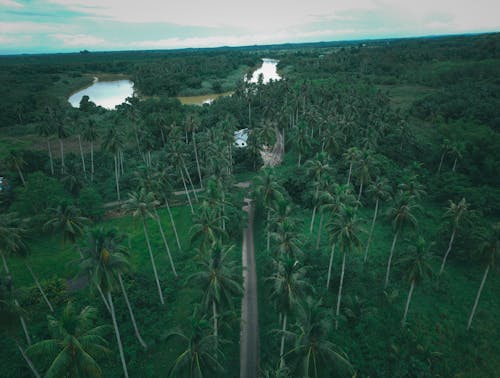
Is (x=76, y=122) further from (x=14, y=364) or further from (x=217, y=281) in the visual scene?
(x=217, y=281)

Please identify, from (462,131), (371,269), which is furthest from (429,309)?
(462,131)

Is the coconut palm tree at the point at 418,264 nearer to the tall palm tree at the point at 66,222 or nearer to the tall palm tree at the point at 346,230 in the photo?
the tall palm tree at the point at 346,230

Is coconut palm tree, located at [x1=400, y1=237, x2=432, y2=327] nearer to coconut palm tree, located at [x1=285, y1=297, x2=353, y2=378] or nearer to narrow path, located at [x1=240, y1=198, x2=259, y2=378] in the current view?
coconut palm tree, located at [x1=285, y1=297, x2=353, y2=378]

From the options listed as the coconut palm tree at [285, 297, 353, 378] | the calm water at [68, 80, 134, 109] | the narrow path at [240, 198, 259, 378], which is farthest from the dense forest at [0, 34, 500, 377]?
the calm water at [68, 80, 134, 109]

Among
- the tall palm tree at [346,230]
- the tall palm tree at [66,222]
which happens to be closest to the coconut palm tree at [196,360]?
the tall palm tree at [346,230]

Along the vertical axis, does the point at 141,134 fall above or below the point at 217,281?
above

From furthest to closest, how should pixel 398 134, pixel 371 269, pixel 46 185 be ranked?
pixel 398 134, pixel 46 185, pixel 371 269
